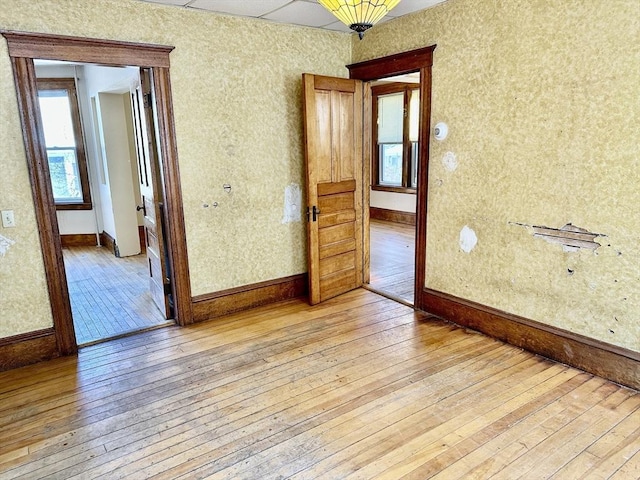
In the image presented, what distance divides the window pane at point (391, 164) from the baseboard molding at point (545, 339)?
192 inches

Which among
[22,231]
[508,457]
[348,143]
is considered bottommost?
[508,457]

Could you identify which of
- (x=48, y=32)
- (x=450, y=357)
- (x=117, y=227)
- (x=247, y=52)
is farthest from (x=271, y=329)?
(x=117, y=227)

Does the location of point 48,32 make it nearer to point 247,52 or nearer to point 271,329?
point 247,52

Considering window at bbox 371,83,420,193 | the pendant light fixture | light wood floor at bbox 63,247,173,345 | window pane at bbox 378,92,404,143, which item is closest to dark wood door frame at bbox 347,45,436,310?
the pendant light fixture

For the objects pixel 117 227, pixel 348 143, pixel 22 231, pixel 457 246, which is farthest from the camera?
pixel 117 227

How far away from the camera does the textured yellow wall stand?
305 centimetres

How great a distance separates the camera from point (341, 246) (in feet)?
14.6

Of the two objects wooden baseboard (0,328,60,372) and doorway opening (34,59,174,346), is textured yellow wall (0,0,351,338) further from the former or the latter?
doorway opening (34,59,174,346)

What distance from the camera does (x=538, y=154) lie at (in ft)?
9.88

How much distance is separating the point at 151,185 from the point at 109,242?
11.0 ft

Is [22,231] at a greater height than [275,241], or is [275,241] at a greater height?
[22,231]

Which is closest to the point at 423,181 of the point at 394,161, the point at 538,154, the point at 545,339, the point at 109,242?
the point at 538,154

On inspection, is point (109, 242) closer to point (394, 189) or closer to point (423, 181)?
point (423, 181)

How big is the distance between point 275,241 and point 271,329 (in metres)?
0.96
